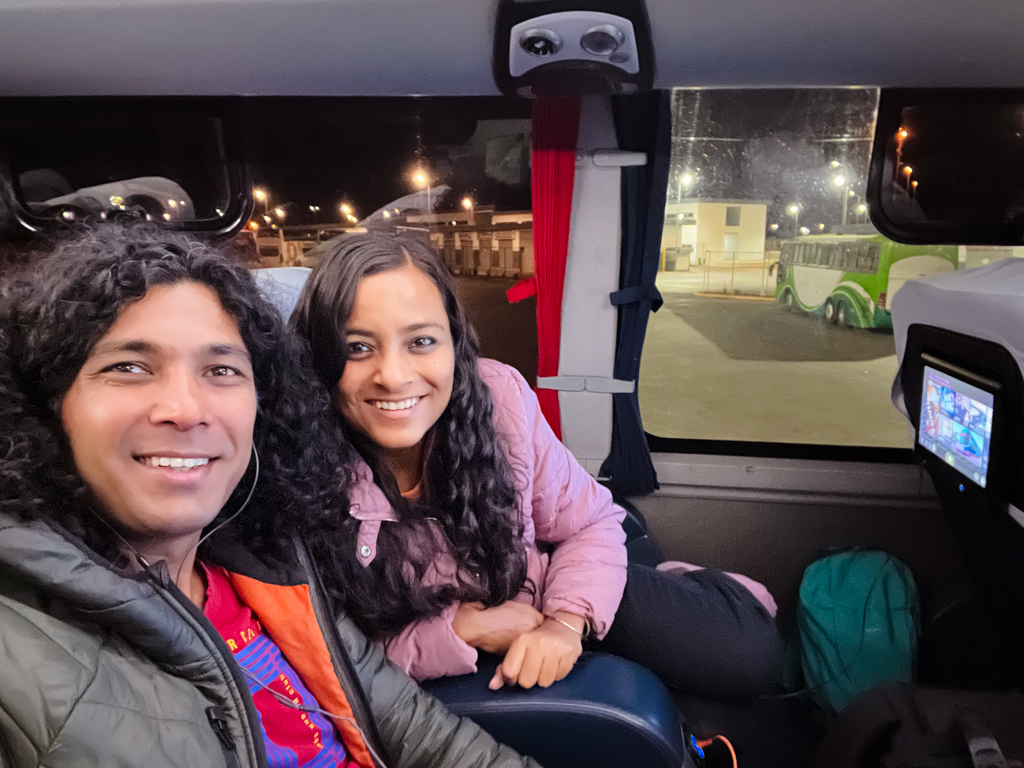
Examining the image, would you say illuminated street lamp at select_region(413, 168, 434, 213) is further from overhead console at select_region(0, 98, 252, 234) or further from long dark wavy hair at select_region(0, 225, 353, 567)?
long dark wavy hair at select_region(0, 225, 353, 567)

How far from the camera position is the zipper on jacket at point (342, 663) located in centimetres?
118

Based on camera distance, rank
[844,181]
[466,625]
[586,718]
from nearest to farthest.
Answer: [586,718] → [466,625] → [844,181]

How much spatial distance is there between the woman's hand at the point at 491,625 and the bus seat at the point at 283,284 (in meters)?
0.76

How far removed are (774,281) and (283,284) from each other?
191 centimetres

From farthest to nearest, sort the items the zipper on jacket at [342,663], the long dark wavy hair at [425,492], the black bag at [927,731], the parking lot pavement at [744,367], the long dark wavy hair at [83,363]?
the parking lot pavement at [744,367], the long dark wavy hair at [425,492], the zipper on jacket at [342,663], the black bag at [927,731], the long dark wavy hair at [83,363]

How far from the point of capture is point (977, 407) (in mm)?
1451

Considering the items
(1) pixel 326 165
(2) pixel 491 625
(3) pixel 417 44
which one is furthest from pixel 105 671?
(1) pixel 326 165

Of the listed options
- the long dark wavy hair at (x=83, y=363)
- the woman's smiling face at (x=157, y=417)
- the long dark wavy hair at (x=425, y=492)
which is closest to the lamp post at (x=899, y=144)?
the long dark wavy hair at (x=425, y=492)

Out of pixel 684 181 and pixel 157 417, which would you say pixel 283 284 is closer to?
pixel 157 417

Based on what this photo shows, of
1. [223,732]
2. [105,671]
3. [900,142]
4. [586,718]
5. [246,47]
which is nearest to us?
[105,671]

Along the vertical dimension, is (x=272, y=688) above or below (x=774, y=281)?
below

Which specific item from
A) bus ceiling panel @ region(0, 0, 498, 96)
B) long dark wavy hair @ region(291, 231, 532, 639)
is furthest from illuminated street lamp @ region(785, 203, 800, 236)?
long dark wavy hair @ region(291, 231, 532, 639)

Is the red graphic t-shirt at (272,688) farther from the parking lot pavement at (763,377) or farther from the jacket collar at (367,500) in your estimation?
the parking lot pavement at (763,377)

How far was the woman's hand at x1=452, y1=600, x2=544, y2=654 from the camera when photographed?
143cm
